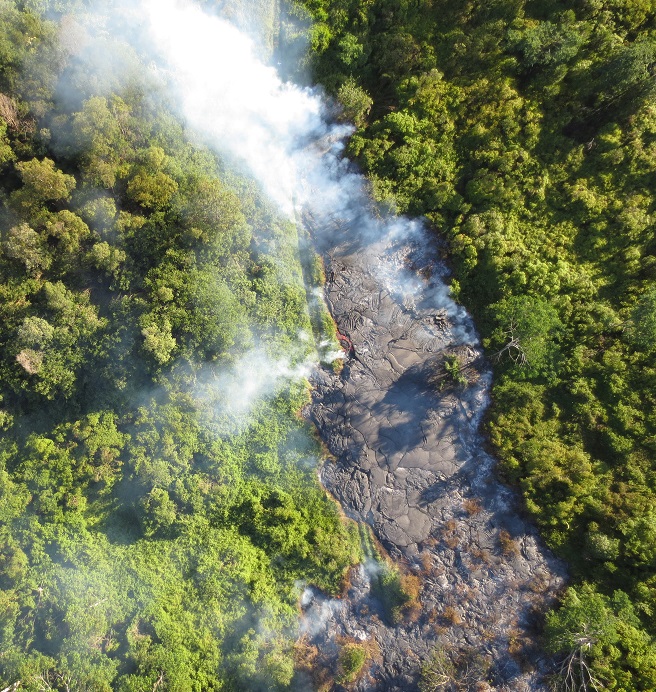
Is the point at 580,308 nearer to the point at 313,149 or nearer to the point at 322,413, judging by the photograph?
the point at 322,413

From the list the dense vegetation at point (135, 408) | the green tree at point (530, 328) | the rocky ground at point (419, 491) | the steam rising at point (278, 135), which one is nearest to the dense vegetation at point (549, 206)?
the green tree at point (530, 328)

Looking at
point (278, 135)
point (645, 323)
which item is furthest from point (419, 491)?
point (278, 135)

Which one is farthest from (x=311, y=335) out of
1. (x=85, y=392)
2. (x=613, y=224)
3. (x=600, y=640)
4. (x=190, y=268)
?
(x=600, y=640)

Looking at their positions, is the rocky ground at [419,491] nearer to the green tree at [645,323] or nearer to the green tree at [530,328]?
the green tree at [530,328]

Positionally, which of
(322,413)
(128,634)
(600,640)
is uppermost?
(600,640)

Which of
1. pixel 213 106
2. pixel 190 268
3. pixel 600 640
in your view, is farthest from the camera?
pixel 213 106

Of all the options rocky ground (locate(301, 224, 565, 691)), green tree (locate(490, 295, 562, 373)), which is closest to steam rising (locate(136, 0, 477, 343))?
rocky ground (locate(301, 224, 565, 691))

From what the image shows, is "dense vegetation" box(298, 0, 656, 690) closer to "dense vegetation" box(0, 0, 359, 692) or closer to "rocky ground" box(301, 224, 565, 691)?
"rocky ground" box(301, 224, 565, 691)

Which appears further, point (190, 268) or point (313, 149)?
point (313, 149)
